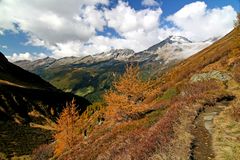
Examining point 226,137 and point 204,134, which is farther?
point 204,134

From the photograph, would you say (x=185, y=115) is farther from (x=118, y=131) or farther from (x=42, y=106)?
(x=42, y=106)

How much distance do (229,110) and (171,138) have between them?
7.69m

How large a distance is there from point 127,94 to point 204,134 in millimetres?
25091

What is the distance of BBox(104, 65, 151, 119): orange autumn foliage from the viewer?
134 ft

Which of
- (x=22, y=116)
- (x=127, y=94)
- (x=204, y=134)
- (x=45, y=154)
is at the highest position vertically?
(x=22, y=116)

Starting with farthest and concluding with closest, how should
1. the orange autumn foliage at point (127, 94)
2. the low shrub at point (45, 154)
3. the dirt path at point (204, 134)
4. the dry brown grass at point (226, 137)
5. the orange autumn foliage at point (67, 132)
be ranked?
1. the low shrub at point (45, 154)
2. the orange autumn foliage at point (67, 132)
3. the orange autumn foliage at point (127, 94)
4. the dirt path at point (204, 134)
5. the dry brown grass at point (226, 137)

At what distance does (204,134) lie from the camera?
19.1 metres

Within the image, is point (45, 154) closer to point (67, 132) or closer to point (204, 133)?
point (67, 132)

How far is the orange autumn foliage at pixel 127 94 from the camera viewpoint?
134ft

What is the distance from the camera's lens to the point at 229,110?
931 inches

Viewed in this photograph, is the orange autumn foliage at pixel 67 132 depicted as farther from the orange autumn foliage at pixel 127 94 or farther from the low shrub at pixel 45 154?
the orange autumn foliage at pixel 127 94

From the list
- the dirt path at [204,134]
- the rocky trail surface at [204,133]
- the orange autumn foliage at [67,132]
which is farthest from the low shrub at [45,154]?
the dirt path at [204,134]

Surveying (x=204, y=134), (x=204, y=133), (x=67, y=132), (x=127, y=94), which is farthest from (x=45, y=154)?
(x=204, y=134)

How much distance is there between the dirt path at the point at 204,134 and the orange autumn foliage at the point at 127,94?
1569 cm
